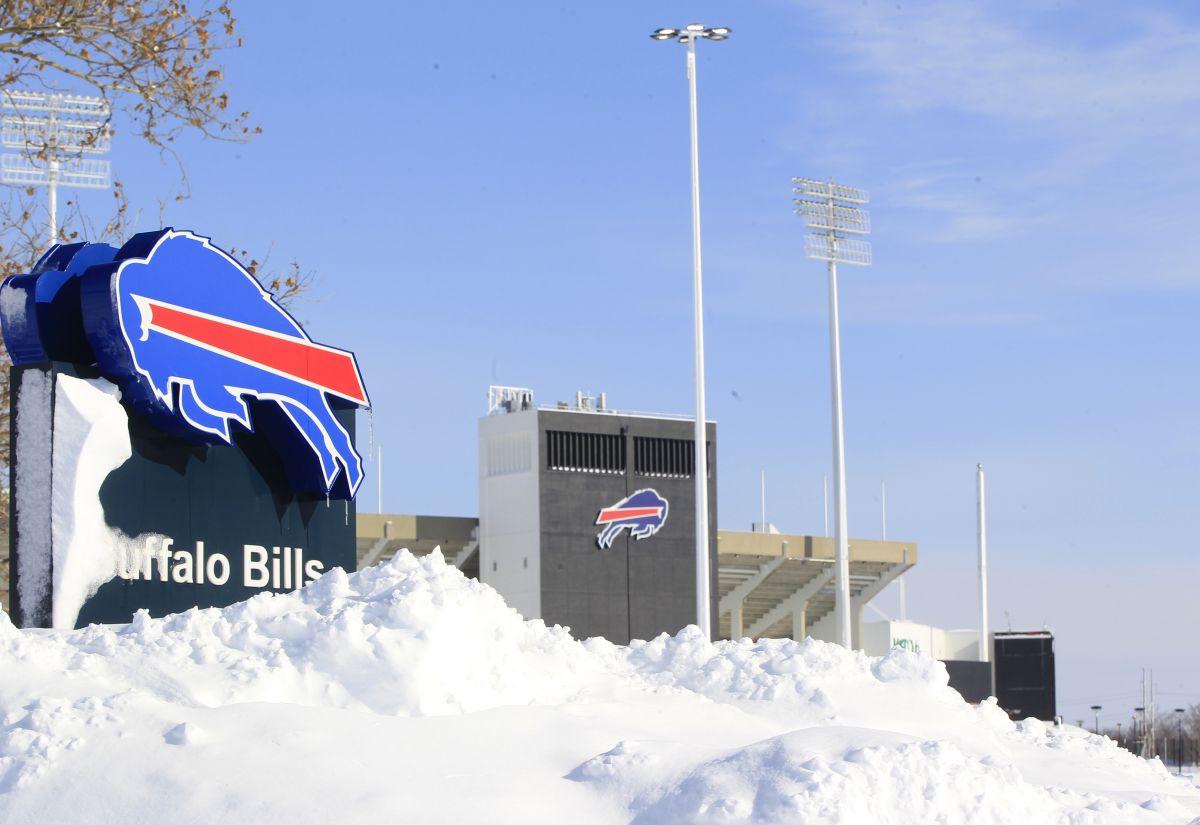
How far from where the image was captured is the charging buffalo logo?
16188mm

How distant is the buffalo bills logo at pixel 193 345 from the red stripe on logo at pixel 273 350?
0.04 ft

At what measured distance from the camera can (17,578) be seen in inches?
623

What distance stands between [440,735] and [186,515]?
5.66 m

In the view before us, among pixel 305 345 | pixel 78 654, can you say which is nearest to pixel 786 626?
pixel 305 345

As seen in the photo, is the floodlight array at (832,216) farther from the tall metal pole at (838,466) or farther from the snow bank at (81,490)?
the snow bank at (81,490)

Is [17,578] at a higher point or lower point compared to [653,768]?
higher

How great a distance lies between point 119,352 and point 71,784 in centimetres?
566

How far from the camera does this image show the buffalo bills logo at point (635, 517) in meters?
53.8

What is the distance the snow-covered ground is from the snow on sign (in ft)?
6.48

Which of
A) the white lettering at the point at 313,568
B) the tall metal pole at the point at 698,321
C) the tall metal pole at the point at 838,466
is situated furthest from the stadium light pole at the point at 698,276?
the white lettering at the point at 313,568

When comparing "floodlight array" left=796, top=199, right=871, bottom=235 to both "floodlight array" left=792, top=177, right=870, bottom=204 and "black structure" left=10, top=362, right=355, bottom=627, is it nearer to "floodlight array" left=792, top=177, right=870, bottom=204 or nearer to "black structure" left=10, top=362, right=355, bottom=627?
"floodlight array" left=792, top=177, right=870, bottom=204

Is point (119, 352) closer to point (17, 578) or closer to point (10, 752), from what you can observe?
point (17, 578)

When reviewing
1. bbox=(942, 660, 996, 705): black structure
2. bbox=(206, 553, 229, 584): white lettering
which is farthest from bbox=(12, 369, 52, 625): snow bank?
bbox=(942, 660, 996, 705): black structure

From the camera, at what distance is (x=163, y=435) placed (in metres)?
17.0
